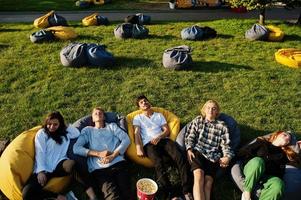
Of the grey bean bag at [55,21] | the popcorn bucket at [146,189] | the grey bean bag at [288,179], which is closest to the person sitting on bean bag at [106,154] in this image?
the popcorn bucket at [146,189]

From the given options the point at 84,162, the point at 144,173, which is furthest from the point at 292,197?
the point at 84,162

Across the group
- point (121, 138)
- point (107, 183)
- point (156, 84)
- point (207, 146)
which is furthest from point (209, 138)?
point (156, 84)

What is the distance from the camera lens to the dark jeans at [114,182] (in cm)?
602

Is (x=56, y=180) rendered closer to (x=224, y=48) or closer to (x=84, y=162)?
(x=84, y=162)

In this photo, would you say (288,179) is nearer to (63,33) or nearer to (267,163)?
(267,163)

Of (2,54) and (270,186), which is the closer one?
(270,186)

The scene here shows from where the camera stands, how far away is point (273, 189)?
5797 mm

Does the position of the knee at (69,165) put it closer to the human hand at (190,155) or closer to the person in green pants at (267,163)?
the human hand at (190,155)

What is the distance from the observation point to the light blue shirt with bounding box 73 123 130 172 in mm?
6613

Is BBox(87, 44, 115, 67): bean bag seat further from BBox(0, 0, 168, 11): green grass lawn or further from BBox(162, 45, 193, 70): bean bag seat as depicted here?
BBox(0, 0, 168, 11): green grass lawn

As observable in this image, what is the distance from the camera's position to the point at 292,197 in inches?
240

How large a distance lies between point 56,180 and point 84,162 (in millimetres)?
570

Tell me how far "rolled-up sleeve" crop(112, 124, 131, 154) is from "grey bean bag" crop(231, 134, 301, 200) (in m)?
1.80

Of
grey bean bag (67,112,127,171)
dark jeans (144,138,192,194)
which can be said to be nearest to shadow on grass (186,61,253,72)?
grey bean bag (67,112,127,171)
